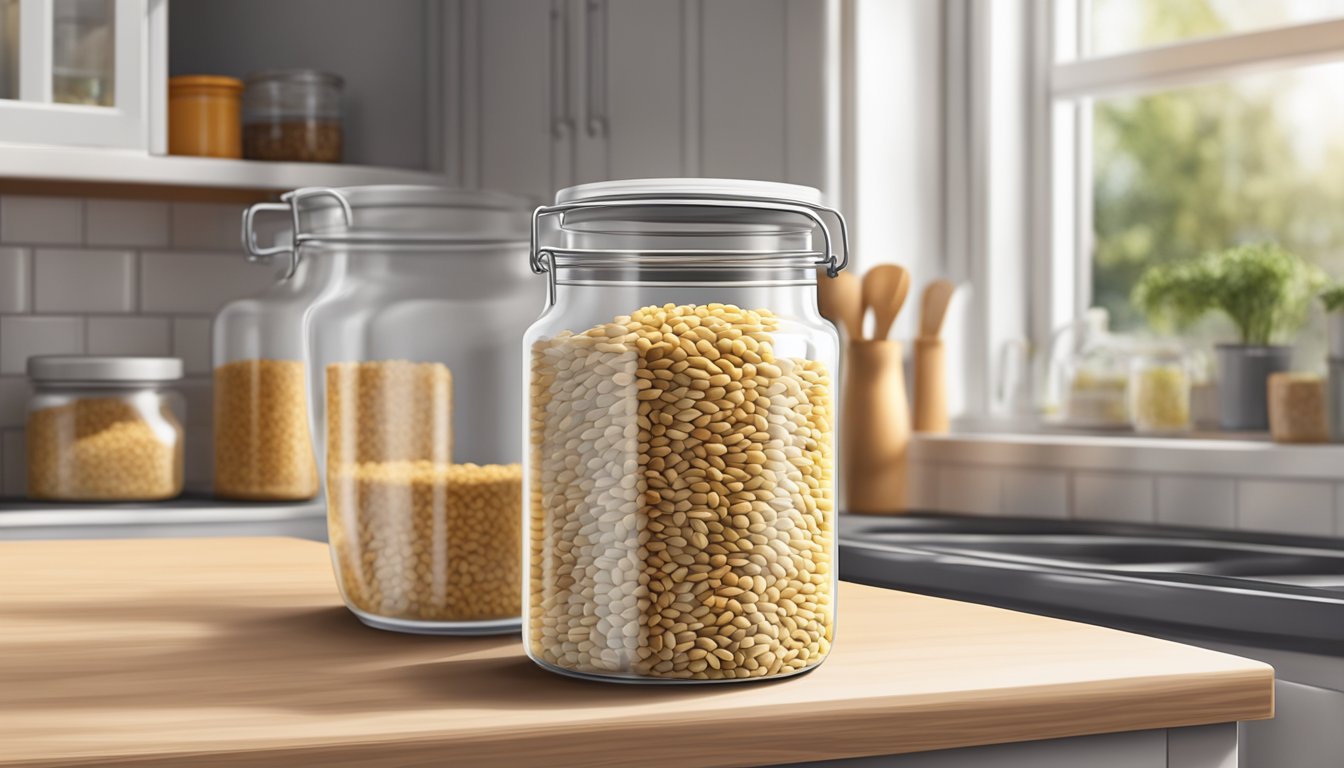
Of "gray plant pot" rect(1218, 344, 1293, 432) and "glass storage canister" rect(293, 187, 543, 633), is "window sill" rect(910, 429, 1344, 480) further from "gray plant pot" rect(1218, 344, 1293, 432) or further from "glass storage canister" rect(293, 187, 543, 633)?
"glass storage canister" rect(293, 187, 543, 633)

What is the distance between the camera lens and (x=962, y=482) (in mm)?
2152

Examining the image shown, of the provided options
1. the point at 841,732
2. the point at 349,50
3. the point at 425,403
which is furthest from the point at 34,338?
the point at 841,732

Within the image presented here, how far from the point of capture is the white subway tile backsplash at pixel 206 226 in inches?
113

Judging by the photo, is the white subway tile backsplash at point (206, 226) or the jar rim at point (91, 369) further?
the white subway tile backsplash at point (206, 226)

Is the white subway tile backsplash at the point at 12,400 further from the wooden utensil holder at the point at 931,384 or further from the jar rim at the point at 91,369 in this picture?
the wooden utensil holder at the point at 931,384

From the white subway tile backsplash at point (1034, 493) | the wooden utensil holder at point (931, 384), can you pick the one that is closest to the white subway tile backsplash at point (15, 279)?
the wooden utensil holder at point (931, 384)

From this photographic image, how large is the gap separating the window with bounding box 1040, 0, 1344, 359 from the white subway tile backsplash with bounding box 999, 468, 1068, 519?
33 centimetres

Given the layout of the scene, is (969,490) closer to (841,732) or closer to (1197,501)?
(1197,501)

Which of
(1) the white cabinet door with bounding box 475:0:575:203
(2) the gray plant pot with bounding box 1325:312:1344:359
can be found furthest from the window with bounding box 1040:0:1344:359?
(1) the white cabinet door with bounding box 475:0:575:203

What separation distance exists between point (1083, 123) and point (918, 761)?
1.87 meters

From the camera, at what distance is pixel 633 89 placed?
2.59m

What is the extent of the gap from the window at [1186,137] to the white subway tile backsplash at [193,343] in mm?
1641

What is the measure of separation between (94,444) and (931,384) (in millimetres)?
1383

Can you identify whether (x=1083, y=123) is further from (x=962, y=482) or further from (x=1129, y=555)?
(x=1129, y=555)
